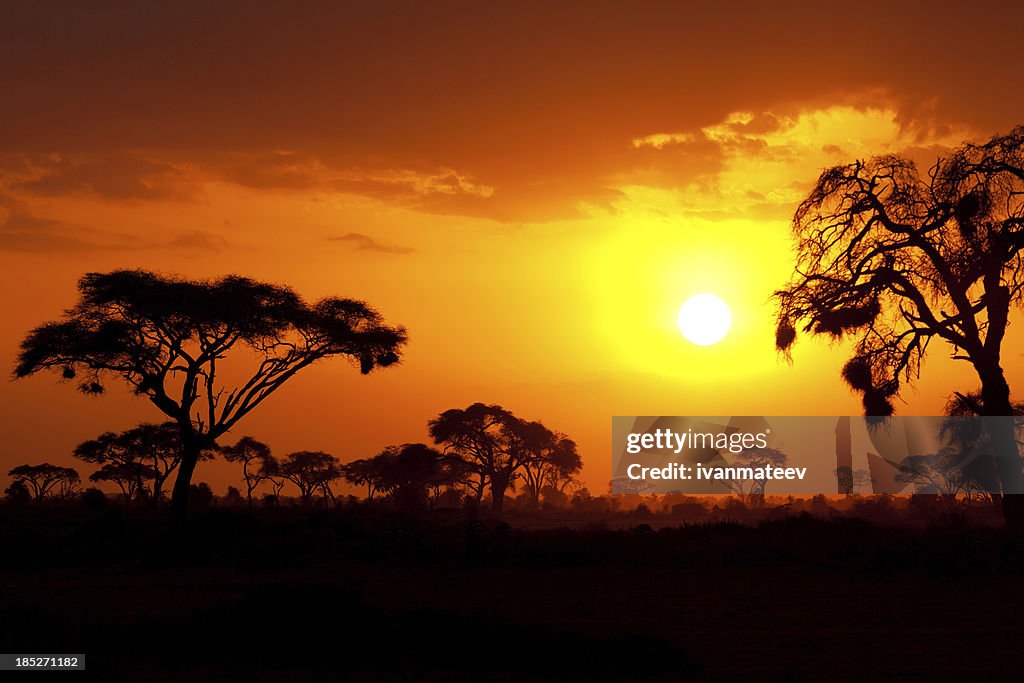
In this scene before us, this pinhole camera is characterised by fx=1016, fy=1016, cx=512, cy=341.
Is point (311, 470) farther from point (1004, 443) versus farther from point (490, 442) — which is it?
point (1004, 443)

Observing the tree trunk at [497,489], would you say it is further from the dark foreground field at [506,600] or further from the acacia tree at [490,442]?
the dark foreground field at [506,600]

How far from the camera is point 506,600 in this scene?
19594 millimetres

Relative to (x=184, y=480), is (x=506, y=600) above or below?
below

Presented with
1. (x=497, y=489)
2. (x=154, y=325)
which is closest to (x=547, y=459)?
(x=497, y=489)

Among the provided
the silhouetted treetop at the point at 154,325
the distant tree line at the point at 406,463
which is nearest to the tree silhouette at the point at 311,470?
the distant tree line at the point at 406,463

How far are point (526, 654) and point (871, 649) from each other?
502cm

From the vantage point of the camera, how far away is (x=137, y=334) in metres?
38.1

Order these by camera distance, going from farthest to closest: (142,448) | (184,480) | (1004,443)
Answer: (142,448)
(184,480)
(1004,443)

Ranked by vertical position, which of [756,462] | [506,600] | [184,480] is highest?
[756,462]

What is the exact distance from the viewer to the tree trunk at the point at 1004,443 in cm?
3023

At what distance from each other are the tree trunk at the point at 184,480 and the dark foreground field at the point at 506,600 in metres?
1.58

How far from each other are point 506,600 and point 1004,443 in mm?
18753

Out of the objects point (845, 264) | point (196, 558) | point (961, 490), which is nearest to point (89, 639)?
point (196, 558)

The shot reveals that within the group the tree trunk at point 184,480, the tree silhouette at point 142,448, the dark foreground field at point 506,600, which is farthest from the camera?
the tree silhouette at point 142,448
